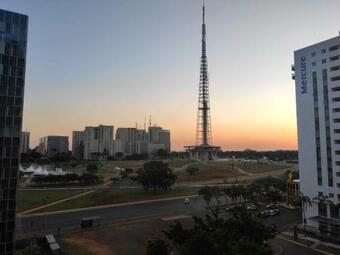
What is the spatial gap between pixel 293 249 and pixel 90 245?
31895 mm

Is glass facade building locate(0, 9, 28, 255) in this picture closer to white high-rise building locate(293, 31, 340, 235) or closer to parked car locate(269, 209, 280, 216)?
white high-rise building locate(293, 31, 340, 235)

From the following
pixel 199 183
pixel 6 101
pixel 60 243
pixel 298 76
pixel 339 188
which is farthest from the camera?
pixel 199 183

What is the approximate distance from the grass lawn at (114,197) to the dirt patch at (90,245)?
80.9 ft

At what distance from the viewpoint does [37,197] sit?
86.8m

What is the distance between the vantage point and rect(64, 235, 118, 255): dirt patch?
44.5 m

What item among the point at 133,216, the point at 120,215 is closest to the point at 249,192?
the point at 133,216

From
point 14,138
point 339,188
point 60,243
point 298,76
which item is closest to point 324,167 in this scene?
point 339,188

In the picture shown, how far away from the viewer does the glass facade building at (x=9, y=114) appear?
35.1 metres

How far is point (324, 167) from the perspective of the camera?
2343 inches

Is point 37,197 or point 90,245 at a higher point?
point 37,197

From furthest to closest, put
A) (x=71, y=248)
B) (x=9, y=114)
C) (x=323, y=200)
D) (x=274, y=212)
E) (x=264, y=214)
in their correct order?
(x=274, y=212)
(x=264, y=214)
(x=323, y=200)
(x=71, y=248)
(x=9, y=114)

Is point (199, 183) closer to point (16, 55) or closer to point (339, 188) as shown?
point (339, 188)

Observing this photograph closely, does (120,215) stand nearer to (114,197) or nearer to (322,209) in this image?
(114,197)

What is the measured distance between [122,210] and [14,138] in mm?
42087
